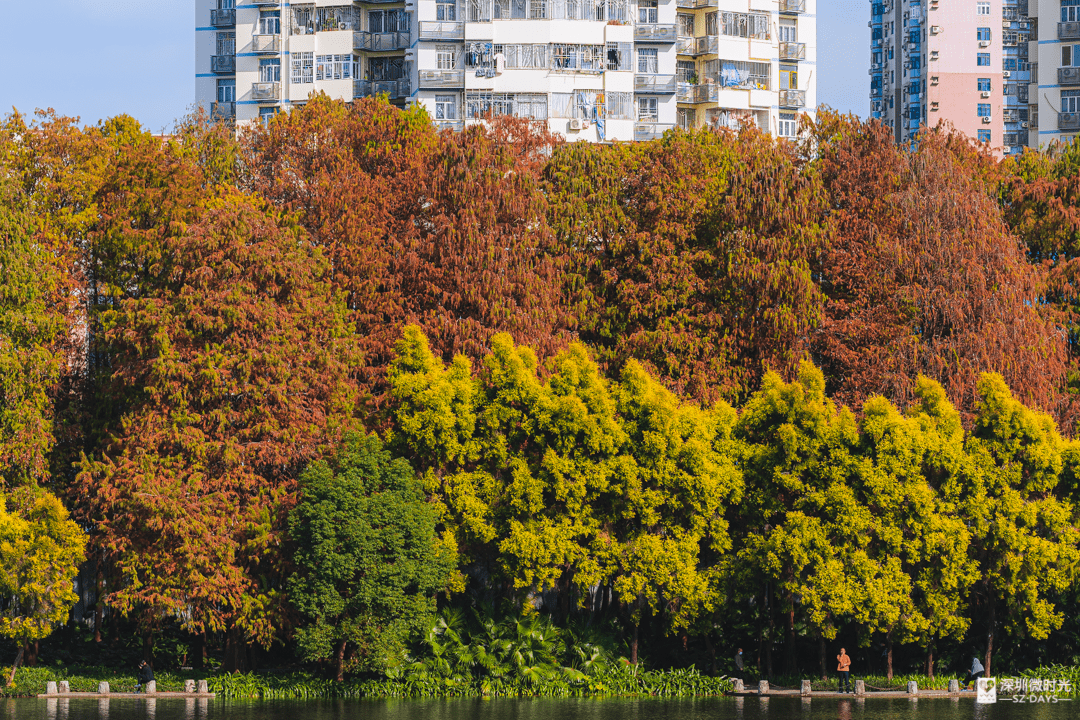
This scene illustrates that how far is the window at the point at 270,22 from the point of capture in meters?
67.1

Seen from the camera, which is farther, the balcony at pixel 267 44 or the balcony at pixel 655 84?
the balcony at pixel 267 44

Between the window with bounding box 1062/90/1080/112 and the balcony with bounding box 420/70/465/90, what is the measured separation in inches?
1353

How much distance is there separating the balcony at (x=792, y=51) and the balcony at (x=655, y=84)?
8004mm

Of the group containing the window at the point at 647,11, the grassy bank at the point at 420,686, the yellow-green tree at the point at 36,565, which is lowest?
the grassy bank at the point at 420,686

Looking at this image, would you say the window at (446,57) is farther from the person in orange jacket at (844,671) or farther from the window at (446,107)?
the person in orange jacket at (844,671)

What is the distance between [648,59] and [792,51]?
9.41 metres

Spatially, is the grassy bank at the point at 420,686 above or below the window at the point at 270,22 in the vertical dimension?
below

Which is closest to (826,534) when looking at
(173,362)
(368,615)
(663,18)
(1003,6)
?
(368,615)

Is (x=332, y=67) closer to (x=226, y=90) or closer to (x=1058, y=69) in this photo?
(x=226, y=90)

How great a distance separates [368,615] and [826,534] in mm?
11692

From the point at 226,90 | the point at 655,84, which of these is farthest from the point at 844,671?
the point at 226,90

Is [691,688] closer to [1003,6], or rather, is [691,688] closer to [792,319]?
[792,319]

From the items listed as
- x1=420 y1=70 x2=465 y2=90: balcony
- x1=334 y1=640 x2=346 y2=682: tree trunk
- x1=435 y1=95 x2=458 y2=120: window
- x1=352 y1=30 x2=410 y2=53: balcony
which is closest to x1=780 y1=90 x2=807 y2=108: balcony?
x1=420 y1=70 x2=465 y2=90: balcony

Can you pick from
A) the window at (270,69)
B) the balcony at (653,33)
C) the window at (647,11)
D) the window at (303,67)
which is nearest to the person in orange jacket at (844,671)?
the balcony at (653,33)
